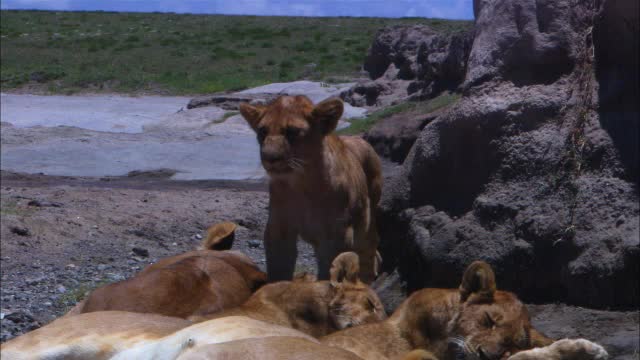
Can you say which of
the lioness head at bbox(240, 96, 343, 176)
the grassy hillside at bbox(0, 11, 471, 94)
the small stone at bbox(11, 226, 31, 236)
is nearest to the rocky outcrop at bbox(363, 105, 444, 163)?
the small stone at bbox(11, 226, 31, 236)

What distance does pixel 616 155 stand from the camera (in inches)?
297

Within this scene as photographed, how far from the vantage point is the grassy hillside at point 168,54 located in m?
40.8

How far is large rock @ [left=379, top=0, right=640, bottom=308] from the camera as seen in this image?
24.3 feet

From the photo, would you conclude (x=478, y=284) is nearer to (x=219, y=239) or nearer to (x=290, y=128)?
(x=290, y=128)

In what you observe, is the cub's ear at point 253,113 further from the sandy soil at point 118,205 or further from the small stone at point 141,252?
the small stone at point 141,252

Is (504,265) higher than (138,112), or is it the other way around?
(504,265)

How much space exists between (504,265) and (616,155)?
1036 millimetres

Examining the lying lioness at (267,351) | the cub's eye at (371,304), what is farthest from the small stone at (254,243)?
the lying lioness at (267,351)

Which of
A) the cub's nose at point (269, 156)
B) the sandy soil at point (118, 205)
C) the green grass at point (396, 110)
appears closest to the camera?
the cub's nose at point (269, 156)

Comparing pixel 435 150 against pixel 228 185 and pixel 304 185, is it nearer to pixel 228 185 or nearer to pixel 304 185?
pixel 304 185

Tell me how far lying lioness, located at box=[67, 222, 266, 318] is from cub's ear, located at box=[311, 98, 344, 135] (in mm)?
1076

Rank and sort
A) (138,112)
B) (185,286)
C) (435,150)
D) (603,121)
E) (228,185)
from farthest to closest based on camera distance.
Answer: (138,112), (228,185), (435,150), (603,121), (185,286)

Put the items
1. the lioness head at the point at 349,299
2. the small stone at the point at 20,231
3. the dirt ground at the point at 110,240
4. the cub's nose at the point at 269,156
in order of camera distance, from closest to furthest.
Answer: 1. the lioness head at the point at 349,299
2. the cub's nose at the point at 269,156
3. the dirt ground at the point at 110,240
4. the small stone at the point at 20,231

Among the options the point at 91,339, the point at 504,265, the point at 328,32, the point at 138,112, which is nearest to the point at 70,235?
the point at 504,265
